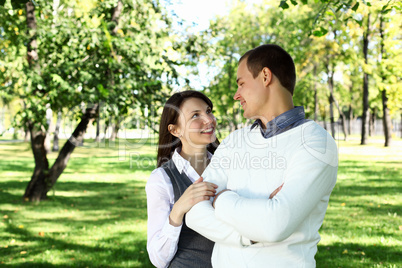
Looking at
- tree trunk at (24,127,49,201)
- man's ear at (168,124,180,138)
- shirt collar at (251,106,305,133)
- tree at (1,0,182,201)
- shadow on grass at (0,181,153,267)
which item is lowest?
shadow on grass at (0,181,153,267)

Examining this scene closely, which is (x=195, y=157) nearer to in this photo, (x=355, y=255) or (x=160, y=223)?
(x=160, y=223)

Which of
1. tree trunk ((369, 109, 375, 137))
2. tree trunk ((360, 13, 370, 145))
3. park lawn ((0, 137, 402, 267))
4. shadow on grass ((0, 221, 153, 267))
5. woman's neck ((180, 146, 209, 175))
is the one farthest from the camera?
tree trunk ((369, 109, 375, 137))

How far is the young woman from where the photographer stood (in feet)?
7.70

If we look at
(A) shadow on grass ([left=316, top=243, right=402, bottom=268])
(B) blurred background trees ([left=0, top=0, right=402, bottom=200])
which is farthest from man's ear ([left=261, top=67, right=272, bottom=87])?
(A) shadow on grass ([left=316, top=243, right=402, bottom=268])

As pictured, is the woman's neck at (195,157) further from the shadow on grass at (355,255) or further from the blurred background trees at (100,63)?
the shadow on grass at (355,255)

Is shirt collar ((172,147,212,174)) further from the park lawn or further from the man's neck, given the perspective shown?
the park lawn

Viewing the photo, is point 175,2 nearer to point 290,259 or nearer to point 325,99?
point 290,259

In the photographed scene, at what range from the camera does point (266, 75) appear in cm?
205

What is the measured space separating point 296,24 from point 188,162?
3039 centimetres

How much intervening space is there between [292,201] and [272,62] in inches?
29.7

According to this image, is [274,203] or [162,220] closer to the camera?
[274,203]

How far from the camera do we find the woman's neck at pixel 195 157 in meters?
2.92

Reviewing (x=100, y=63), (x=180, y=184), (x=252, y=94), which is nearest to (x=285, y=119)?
(x=252, y=94)

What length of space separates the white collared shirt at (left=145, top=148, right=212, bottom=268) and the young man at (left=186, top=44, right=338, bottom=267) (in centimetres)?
38
